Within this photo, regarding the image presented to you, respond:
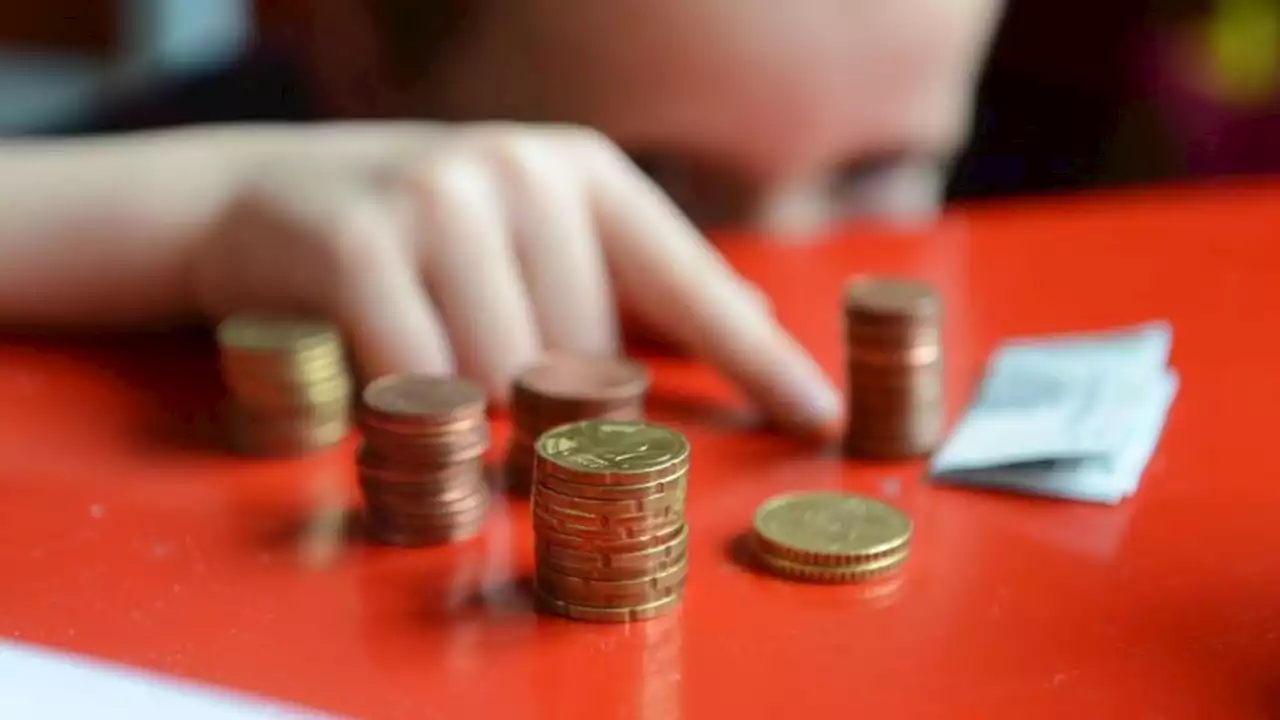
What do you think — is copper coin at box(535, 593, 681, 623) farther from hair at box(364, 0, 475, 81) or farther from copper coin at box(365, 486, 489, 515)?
hair at box(364, 0, 475, 81)

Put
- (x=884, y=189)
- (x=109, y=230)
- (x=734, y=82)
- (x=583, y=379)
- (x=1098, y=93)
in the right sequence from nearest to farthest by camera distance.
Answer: (x=583, y=379) → (x=109, y=230) → (x=734, y=82) → (x=884, y=189) → (x=1098, y=93)

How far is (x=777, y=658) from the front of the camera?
472 millimetres

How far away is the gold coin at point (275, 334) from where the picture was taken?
666 mm

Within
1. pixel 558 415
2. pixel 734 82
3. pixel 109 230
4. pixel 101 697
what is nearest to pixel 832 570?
pixel 558 415

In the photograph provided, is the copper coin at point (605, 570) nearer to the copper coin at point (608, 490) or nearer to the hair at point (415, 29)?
the copper coin at point (608, 490)

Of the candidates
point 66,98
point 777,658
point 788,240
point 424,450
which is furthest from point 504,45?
point 66,98

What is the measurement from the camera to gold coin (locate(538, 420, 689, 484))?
49cm

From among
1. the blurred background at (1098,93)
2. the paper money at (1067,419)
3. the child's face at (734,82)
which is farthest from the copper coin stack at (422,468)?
the blurred background at (1098,93)

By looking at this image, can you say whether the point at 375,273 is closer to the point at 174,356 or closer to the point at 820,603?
the point at 174,356

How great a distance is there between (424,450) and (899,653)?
0.20 metres

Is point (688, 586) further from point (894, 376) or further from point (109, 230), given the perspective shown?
point (109, 230)

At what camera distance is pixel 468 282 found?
0.71m

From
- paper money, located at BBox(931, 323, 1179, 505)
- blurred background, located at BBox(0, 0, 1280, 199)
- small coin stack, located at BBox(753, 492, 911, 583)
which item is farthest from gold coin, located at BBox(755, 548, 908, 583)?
blurred background, located at BBox(0, 0, 1280, 199)

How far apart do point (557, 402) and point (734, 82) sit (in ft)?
1.66
